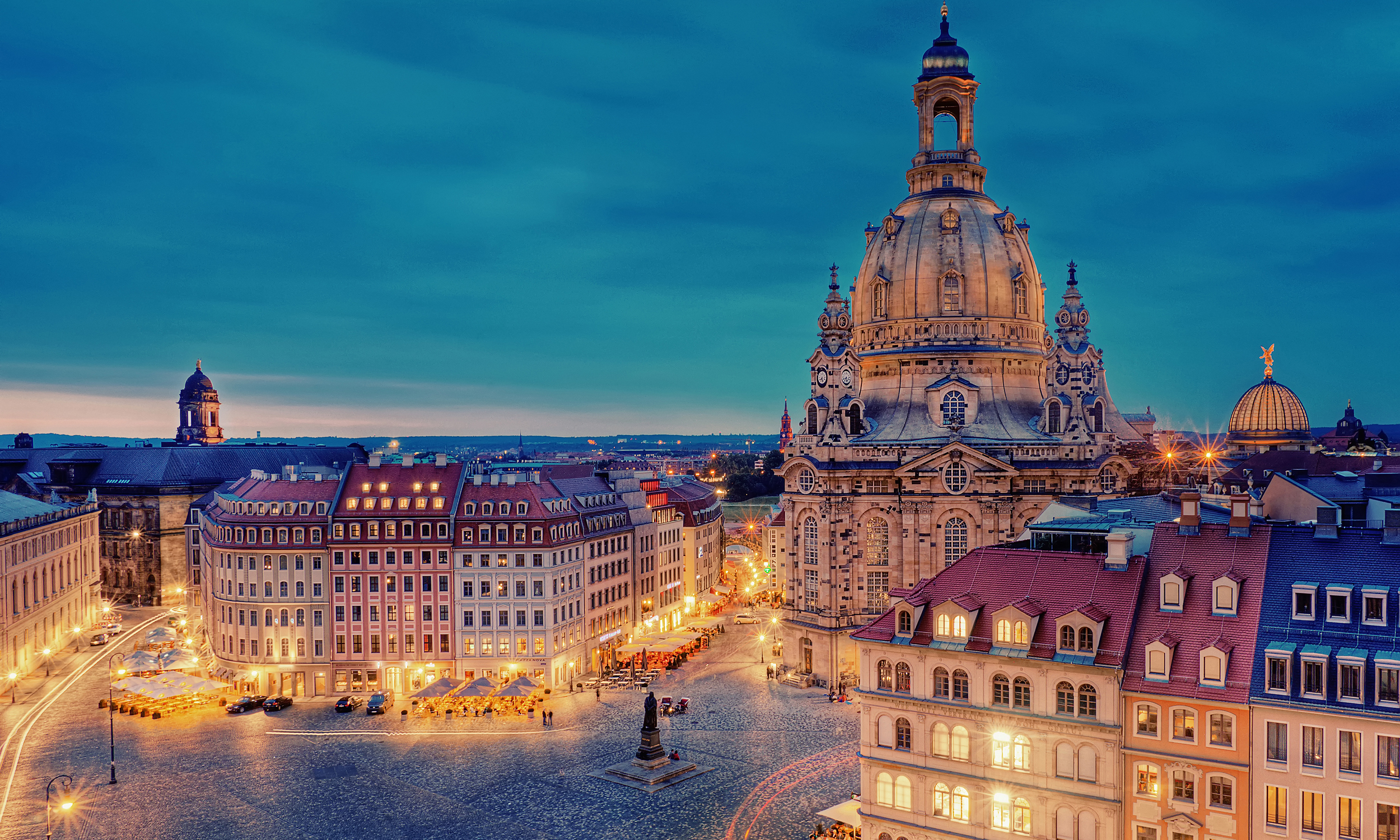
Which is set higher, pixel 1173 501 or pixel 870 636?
pixel 1173 501

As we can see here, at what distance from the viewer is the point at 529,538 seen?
348ft

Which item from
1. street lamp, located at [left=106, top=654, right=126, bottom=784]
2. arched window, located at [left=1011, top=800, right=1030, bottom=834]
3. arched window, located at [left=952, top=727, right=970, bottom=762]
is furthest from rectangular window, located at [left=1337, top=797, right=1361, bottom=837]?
street lamp, located at [left=106, top=654, right=126, bottom=784]

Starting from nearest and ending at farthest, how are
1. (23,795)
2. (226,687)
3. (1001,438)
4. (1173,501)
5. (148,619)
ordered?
(23,795)
(1173,501)
(226,687)
(1001,438)
(148,619)

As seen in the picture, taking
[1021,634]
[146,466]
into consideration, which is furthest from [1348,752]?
[146,466]

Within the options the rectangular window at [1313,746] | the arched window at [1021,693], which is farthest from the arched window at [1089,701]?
the rectangular window at [1313,746]

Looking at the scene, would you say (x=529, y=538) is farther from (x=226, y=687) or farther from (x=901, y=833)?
(x=901, y=833)

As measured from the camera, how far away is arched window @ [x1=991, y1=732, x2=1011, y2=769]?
5531 cm

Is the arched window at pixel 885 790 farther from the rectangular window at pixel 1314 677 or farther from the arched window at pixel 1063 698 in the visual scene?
the rectangular window at pixel 1314 677

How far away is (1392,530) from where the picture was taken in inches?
1983

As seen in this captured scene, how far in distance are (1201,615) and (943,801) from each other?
55.0ft

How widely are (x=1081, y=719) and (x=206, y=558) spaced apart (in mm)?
103407

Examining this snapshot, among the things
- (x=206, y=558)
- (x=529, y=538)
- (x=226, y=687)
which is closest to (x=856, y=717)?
(x=529, y=538)

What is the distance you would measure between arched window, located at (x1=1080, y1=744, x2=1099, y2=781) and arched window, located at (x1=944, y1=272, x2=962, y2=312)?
71.8 meters

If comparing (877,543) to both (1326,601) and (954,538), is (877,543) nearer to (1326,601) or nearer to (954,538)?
(954,538)
